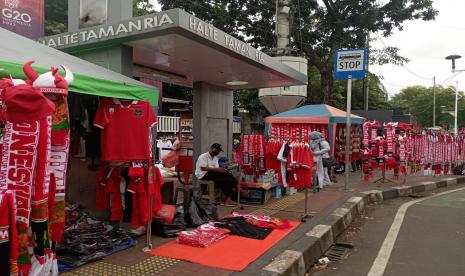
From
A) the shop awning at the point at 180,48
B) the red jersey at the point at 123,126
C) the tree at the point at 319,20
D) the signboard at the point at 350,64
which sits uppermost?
the tree at the point at 319,20

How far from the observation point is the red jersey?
5.10 metres

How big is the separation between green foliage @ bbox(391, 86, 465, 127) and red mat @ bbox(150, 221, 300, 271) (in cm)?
5326

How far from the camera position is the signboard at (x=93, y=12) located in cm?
681

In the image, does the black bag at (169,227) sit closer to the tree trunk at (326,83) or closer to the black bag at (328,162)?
the black bag at (328,162)

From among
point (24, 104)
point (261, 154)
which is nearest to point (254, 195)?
point (261, 154)

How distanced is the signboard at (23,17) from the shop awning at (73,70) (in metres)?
10.1

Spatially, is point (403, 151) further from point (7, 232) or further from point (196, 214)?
point (7, 232)

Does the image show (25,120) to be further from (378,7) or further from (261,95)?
(378,7)

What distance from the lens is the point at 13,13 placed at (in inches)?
547

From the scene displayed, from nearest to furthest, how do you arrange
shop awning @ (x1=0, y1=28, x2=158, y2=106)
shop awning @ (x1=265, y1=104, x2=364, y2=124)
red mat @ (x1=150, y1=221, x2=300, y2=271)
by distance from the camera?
1. shop awning @ (x1=0, y1=28, x2=158, y2=106)
2. red mat @ (x1=150, y1=221, x2=300, y2=271)
3. shop awning @ (x1=265, y1=104, x2=364, y2=124)

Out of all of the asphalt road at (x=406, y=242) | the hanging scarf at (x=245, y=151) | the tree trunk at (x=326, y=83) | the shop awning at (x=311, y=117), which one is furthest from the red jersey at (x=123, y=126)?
the tree trunk at (x=326, y=83)

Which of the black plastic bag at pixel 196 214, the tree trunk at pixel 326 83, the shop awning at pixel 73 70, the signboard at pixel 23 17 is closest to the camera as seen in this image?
the shop awning at pixel 73 70

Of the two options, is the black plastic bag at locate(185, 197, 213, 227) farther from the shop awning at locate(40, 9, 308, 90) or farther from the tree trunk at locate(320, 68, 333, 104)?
the tree trunk at locate(320, 68, 333, 104)

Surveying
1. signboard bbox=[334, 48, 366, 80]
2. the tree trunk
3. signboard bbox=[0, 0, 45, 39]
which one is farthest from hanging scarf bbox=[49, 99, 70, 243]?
the tree trunk
